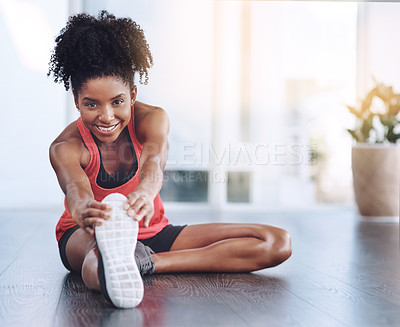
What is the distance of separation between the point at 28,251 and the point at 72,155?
2.42 ft

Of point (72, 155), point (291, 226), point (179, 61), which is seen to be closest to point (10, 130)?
point (179, 61)

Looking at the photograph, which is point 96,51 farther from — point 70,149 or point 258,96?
point 258,96

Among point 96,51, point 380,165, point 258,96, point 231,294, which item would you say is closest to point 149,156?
point 96,51

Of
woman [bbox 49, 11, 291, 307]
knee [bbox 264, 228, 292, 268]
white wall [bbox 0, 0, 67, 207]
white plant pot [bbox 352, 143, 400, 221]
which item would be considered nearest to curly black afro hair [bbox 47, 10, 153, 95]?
woman [bbox 49, 11, 291, 307]

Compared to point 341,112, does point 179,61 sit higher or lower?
higher

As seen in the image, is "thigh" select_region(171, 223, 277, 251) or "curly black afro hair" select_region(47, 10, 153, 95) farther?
"thigh" select_region(171, 223, 277, 251)

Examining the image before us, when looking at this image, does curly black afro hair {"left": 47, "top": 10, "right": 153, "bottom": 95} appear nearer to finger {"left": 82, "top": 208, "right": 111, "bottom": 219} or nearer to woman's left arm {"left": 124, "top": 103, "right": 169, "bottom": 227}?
woman's left arm {"left": 124, "top": 103, "right": 169, "bottom": 227}

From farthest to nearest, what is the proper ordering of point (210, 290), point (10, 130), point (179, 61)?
point (179, 61) < point (10, 130) < point (210, 290)

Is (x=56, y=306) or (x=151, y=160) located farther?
(x=151, y=160)

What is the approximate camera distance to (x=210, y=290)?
4.47 feet

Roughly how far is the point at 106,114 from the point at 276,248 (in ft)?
2.08

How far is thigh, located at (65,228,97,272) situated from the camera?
144 cm

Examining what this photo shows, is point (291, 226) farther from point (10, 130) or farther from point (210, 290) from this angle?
point (10, 130)

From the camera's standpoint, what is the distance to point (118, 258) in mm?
1111
